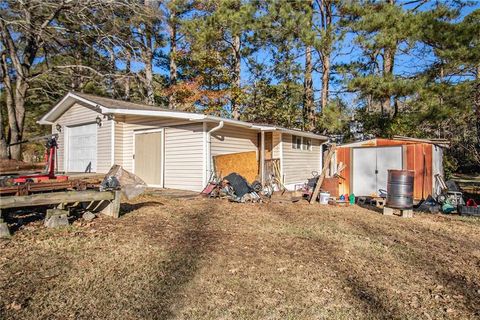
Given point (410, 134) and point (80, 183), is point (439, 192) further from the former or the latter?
point (80, 183)

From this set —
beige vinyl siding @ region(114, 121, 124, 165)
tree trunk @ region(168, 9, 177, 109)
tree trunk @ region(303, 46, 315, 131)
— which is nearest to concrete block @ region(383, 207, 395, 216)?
beige vinyl siding @ region(114, 121, 124, 165)

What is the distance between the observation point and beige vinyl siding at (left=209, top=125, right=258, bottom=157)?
1041cm

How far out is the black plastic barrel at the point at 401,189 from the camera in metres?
7.80

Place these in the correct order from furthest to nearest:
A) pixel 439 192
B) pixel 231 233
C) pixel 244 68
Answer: pixel 244 68, pixel 439 192, pixel 231 233

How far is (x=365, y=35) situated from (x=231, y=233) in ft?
37.7

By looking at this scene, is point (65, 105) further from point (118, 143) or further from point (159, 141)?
point (159, 141)

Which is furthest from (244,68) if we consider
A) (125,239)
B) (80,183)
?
(125,239)

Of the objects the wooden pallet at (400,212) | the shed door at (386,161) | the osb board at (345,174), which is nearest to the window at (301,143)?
the osb board at (345,174)

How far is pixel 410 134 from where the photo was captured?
1436 cm

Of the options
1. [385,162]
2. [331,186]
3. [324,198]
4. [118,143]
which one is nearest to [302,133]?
[331,186]

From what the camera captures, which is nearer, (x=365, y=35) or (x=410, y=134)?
(x=365, y=35)

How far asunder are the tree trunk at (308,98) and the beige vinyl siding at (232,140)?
6137 mm

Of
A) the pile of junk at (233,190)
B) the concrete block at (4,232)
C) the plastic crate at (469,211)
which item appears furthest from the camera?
the pile of junk at (233,190)

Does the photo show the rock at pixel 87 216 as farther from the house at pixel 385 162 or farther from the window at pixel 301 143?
the window at pixel 301 143
